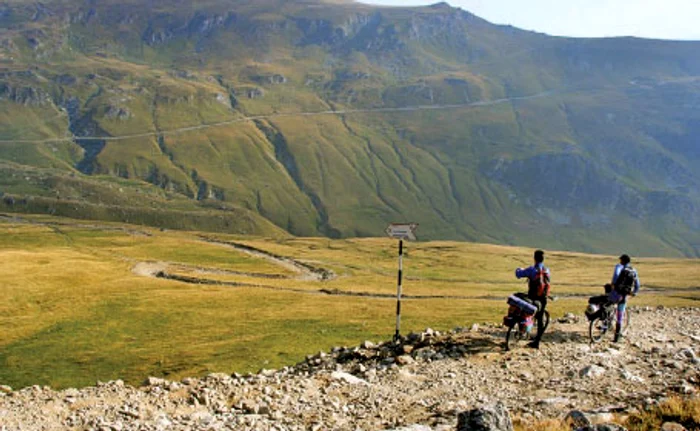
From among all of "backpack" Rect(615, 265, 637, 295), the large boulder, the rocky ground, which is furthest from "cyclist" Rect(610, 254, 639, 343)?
the large boulder

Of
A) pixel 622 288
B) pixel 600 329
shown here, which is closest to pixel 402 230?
pixel 600 329

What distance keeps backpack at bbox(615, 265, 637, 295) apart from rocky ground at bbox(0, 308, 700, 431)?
2.56 meters

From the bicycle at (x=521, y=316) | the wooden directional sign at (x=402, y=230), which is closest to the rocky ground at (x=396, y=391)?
the bicycle at (x=521, y=316)

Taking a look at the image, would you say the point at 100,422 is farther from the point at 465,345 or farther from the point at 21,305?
the point at 21,305

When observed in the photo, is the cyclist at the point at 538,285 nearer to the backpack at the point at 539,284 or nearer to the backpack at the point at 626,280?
the backpack at the point at 539,284

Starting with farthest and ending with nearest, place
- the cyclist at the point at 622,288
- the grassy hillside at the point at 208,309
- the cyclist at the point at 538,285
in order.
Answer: the grassy hillside at the point at 208,309 < the cyclist at the point at 622,288 < the cyclist at the point at 538,285

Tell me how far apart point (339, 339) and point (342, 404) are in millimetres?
33032

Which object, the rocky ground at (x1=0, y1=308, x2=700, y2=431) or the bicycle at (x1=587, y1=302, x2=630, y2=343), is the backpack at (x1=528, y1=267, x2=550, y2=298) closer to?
the rocky ground at (x1=0, y1=308, x2=700, y2=431)

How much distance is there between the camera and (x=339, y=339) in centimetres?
5209

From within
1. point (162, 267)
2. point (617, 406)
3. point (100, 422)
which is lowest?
point (162, 267)

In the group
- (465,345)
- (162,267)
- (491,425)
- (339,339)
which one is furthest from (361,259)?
(491,425)

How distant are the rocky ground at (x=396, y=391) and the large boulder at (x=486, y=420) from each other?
6.79 feet

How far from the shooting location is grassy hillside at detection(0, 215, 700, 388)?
48.5m

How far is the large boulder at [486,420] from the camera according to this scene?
46.9 ft
